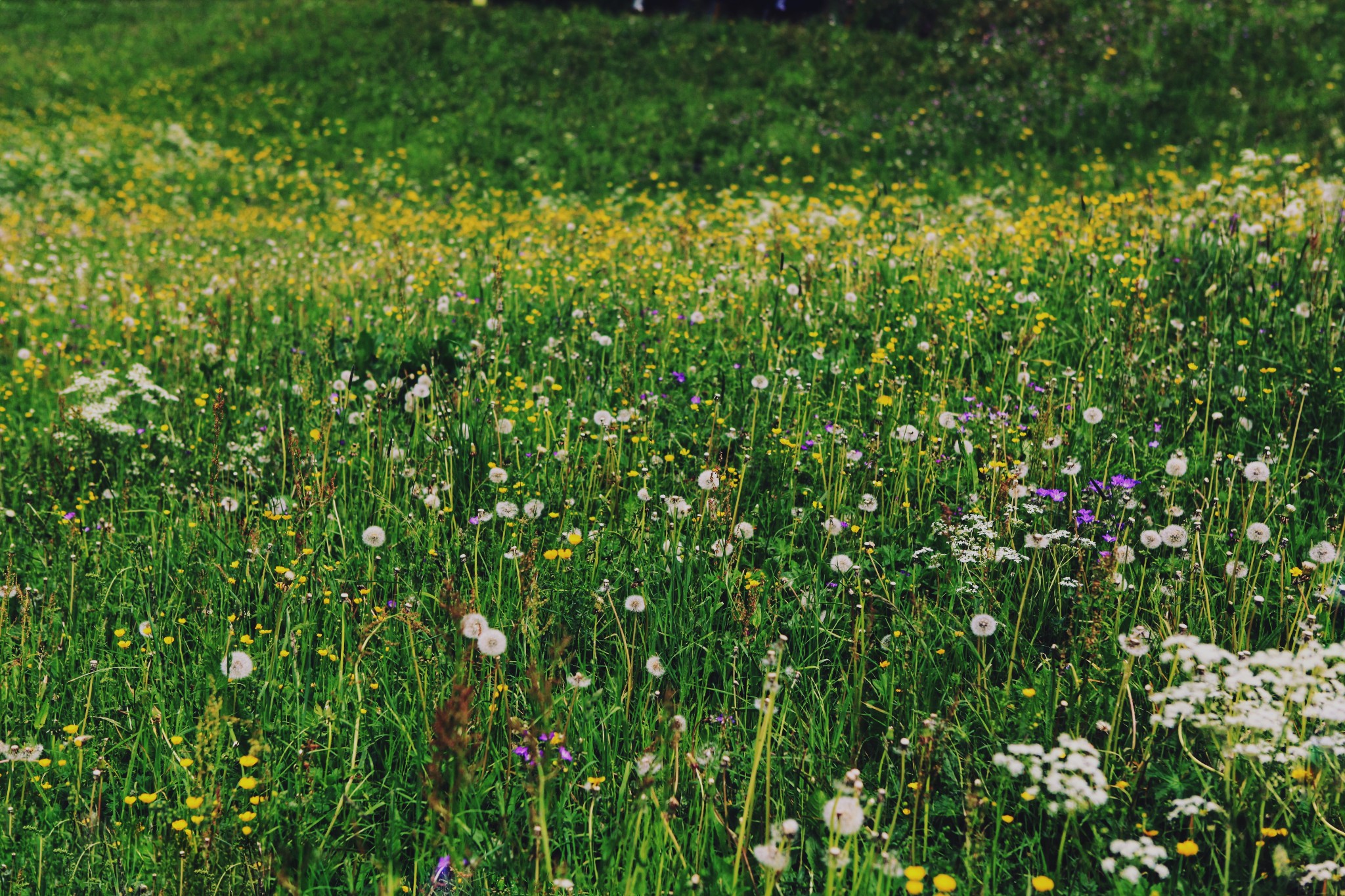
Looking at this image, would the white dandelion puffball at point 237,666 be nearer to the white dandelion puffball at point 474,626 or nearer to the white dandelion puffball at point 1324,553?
the white dandelion puffball at point 474,626

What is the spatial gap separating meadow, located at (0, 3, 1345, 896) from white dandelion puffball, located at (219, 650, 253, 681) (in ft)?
0.10

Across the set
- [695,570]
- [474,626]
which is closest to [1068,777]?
[695,570]

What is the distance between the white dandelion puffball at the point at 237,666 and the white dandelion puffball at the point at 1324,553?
290cm

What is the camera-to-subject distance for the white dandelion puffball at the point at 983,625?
2254 mm

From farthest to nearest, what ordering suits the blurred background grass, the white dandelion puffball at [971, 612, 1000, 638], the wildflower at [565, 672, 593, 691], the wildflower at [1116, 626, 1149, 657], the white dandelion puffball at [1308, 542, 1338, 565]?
the blurred background grass < the white dandelion puffball at [1308, 542, 1338, 565] < the white dandelion puffball at [971, 612, 1000, 638] < the wildflower at [565, 672, 593, 691] < the wildflower at [1116, 626, 1149, 657]

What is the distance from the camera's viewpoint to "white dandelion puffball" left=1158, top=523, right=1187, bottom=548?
2.50 m

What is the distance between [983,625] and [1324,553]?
1064mm

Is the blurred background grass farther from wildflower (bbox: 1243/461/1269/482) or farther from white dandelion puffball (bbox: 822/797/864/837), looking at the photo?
white dandelion puffball (bbox: 822/797/864/837)

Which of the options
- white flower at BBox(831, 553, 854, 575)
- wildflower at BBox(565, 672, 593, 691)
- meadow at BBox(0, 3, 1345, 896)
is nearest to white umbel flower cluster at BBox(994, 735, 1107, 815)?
meadow at BBox(0, 3, 1345, 896)

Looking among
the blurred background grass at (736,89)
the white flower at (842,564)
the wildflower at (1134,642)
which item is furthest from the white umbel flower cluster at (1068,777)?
the blurred background grass at (736,89)

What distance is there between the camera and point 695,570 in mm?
2736

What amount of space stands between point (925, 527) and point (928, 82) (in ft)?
52.1

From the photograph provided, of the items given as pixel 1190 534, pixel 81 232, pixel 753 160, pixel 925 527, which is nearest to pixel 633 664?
pixel 925 527

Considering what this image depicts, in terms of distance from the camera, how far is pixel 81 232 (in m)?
9.83
